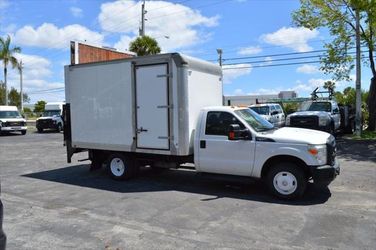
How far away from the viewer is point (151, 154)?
31.4 ft

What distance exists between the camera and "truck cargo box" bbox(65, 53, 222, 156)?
8.74 meters

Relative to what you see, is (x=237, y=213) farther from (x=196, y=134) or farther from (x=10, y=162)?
(x=10, y=162)

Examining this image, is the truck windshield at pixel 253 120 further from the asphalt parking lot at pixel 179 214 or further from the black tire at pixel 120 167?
the black tire at pixel 120 167

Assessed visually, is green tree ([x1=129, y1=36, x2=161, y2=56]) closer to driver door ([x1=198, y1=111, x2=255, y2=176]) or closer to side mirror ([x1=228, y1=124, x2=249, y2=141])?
driver door ([x1=198, y1=111, x2=255, y2=176])

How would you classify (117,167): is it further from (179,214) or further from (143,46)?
(143,46)

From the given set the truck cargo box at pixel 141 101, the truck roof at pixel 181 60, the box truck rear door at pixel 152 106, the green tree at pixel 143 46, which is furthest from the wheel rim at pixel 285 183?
the green tree at pixel 143 46

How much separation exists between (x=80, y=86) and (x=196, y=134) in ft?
12.4

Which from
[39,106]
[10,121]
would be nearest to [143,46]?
[10,121]

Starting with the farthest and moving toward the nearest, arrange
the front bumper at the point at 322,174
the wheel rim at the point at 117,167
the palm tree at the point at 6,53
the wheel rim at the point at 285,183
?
the palm tree at the point at 6,53
the wheel rim at the point at 117,167
the wheel rim at the point at 285,183
the front bumper at the point at 322,174

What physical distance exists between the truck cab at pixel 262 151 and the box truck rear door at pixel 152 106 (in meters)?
0.90

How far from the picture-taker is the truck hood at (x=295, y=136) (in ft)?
24.7

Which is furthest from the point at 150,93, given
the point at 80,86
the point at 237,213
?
the point at 237,213

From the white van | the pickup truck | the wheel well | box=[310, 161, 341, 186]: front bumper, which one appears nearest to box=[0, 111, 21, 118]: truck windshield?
the white van

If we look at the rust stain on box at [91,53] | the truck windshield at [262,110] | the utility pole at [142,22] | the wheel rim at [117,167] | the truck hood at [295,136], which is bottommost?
the wheel rim at [117,167]
